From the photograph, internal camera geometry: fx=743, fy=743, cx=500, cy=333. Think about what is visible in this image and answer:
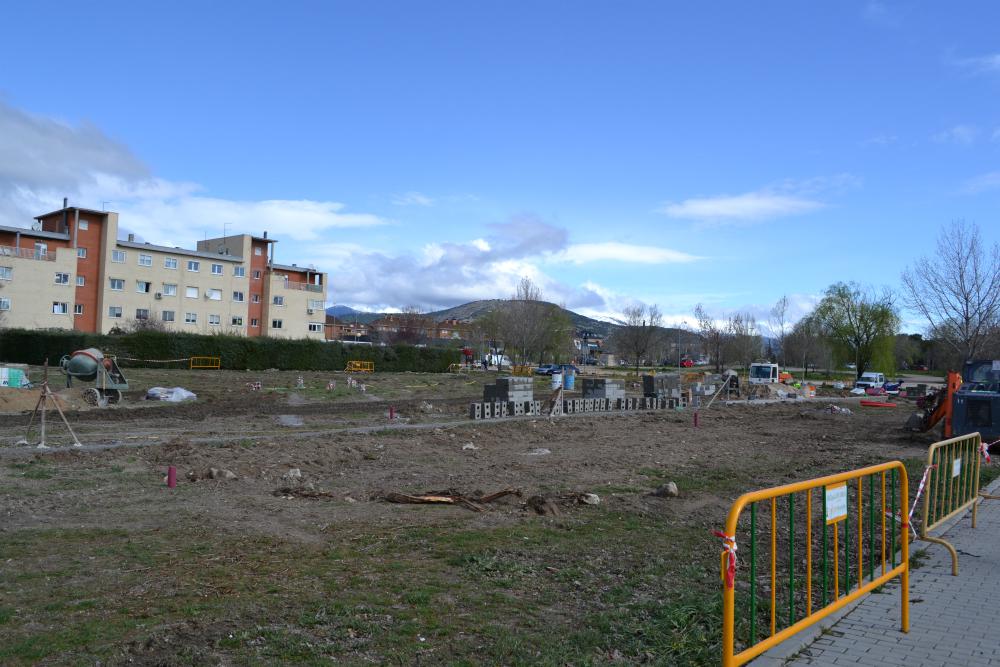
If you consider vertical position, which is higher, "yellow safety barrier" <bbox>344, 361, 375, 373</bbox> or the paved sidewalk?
"yellow safety barrier" <bbox>344, 361, 375, 373</bbox>

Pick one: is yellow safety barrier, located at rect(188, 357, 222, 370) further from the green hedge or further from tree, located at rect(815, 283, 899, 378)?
tree, located at rect(815, 283, 899, 378)

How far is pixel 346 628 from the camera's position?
5.43m

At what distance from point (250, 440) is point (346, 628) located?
1248cm

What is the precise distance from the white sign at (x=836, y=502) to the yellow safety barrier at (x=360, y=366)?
51681 mm

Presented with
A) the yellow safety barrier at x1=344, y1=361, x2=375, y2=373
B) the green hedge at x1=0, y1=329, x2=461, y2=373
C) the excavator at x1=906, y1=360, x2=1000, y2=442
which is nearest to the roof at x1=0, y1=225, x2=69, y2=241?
the green hedge at x1=0, y1=329, x2=461, y2=373

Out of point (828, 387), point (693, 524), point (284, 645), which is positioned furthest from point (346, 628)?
point (828, 387)

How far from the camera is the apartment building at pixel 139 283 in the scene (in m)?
57.2

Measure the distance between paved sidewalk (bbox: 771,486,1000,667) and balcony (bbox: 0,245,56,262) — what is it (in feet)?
209

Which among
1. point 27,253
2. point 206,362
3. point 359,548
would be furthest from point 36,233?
point 359,548

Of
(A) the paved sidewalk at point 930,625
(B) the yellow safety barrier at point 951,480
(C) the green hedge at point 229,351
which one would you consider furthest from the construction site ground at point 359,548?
(C) the green hedge at point 229,351

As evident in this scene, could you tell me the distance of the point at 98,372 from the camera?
27.9 meters

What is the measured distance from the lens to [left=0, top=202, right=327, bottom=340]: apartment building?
188 ft

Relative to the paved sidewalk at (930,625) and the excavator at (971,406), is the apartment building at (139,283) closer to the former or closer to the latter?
the excavator at (971,406)

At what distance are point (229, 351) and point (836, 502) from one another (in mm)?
50460
